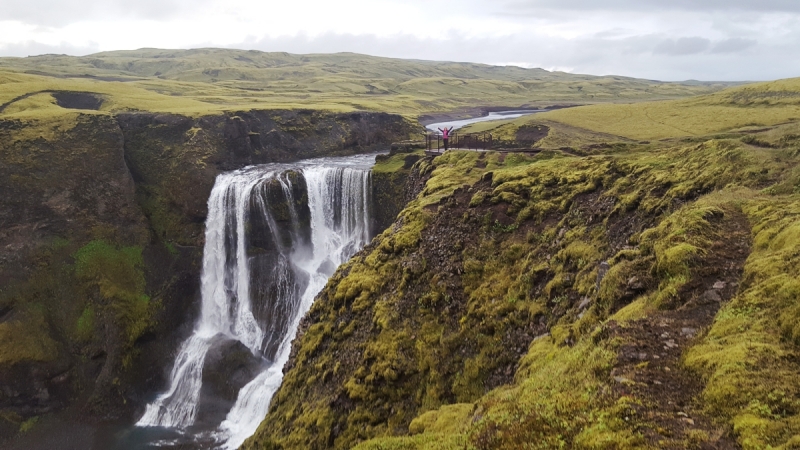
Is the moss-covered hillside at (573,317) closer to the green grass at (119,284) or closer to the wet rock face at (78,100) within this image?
the green grass at (119,284)

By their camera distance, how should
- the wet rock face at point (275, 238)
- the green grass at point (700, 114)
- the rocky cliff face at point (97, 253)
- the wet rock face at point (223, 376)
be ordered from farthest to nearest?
the green grass at point (700, 114), the wet rock face at point (275, 238), the rocky cliff face at point (97, 253), the wet rock face at point (223, 376)

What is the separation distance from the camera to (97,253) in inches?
1586

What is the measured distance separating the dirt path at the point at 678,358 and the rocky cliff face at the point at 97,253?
35187 mm

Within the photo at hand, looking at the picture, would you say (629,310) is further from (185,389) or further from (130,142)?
(130,142)

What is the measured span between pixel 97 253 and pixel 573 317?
4018 centimetres

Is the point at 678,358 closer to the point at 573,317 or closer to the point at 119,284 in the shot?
the point at 573,317

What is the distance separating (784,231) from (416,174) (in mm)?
29115

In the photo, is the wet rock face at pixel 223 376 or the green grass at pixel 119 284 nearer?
the wet rock face at pixel 223 376

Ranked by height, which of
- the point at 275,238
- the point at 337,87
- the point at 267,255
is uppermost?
the point at 337,87

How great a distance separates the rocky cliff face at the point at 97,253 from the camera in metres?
34.5

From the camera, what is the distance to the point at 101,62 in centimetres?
19662

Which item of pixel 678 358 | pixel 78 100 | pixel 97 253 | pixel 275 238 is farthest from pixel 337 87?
pixel 678 358

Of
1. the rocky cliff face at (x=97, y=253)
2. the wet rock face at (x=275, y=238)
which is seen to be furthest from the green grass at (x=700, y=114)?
the rocky cliff face at (x=97, y=253)

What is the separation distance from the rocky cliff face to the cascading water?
2.11m
